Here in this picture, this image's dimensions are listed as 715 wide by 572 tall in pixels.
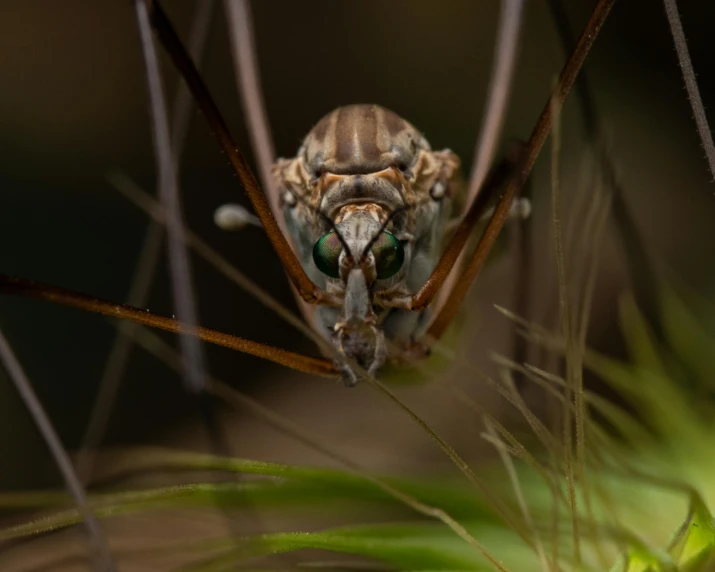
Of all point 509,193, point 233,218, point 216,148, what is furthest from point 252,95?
point 216,148

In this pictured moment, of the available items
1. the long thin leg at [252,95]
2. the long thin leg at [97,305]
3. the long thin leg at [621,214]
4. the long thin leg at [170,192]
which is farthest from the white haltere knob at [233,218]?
the long thin leg at [621,214]

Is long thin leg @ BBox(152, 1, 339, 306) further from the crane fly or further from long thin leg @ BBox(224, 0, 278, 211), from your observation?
long thin leg @ BBox(224, 0, 278, 211)

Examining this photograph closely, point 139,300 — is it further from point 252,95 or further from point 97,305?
point 97,305

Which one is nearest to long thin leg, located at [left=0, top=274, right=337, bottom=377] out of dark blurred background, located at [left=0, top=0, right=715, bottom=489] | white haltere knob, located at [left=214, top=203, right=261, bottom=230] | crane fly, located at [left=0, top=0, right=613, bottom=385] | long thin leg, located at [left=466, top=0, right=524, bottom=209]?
crane fly, located at [left=0, top=0, right=613, bottom=385]

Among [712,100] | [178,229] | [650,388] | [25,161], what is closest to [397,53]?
[712,100]

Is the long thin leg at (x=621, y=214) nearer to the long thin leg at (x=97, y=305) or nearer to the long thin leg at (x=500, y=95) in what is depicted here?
the long thin leg at (x=500, y=95)
